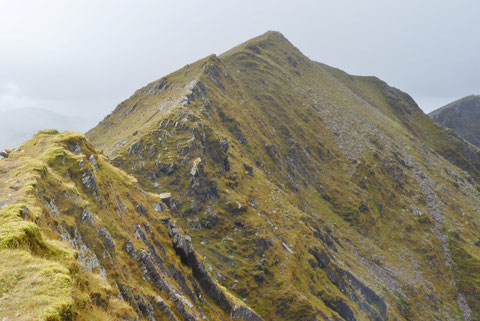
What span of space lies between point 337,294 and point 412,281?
1407 inches

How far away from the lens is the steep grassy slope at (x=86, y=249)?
37.5 ft

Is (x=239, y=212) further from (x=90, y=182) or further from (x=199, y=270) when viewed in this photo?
(x=90, y=182)

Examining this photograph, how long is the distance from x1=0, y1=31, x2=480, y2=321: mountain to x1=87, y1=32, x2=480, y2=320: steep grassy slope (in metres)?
0.48

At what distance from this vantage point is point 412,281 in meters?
77.4

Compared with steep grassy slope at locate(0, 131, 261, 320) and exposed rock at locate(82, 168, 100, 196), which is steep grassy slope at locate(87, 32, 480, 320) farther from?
exposed rock at locate(82, 168, 100, 196)

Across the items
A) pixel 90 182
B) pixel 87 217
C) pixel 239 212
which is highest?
pixel 90 182

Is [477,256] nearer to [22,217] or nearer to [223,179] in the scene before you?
[223,179]

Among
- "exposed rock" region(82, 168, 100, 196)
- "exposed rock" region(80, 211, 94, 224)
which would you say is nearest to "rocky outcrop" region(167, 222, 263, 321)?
"exposed rock" region(82, 168, 100, 196)

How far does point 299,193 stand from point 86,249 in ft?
250

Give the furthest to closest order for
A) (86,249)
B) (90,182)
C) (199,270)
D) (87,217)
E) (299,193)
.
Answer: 1. (299,193)
2. (199,270)
3. (90,182)
4. (87,217)
5. (86,249)

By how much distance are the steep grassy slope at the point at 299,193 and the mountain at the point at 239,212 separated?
48 cm

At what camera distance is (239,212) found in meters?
56.7

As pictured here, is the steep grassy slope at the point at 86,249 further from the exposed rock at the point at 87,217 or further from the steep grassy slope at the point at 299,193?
the steep grassy slope at the point at 299,193

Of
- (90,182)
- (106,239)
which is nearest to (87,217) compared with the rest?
(106,239)
